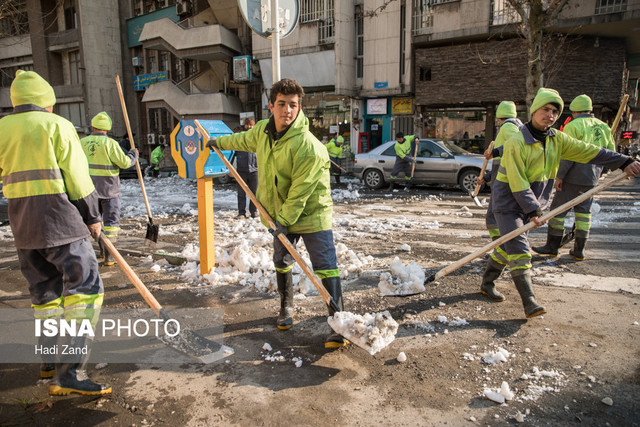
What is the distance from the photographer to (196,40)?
71.1 ft

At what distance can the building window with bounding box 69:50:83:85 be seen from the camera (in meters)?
29.1

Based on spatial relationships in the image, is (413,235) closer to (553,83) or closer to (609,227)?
(609,227)

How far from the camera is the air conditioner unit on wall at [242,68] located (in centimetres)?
2161

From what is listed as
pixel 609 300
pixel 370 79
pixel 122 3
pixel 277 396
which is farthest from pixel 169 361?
pixel 122 3

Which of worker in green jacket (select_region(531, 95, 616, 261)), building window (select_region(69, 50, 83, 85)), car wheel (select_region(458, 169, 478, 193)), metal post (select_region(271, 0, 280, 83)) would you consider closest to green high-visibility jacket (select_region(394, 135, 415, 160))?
car wheel (select_region(458, 169, 478, 193))

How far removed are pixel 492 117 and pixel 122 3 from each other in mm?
24625

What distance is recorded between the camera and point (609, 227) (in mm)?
7434

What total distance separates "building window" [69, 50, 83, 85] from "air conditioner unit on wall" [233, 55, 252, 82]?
46.3ft

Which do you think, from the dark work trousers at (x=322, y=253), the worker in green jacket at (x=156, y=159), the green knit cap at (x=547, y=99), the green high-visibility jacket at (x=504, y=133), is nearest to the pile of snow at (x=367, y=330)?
the dark work trousers at (x=322, y=253)

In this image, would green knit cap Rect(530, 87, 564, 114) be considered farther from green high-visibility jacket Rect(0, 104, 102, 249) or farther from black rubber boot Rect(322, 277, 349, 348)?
green high-visibility jacket Rect(0, 104, 102, 249)

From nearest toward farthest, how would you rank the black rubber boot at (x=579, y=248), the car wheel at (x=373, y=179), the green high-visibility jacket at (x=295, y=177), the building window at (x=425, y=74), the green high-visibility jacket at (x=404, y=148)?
the green high-visibility jacket at (x=295, y=177)
the black rubber boot at (x=579, y=248)
the green high-visibility jacket at (x=404, y=148)
the car wheel at (x=373, y=179)
the building window at (x=425, y=74)

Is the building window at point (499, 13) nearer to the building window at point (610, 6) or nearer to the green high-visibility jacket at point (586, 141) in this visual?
the building window at point (610, 6)

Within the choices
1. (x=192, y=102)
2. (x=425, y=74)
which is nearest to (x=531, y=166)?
(x=425, y=74)

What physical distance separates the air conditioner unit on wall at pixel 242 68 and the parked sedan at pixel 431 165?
10.5 m
